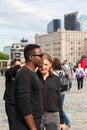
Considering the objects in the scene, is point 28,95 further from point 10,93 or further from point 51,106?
point 10,93

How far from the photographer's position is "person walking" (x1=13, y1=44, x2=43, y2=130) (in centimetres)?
434

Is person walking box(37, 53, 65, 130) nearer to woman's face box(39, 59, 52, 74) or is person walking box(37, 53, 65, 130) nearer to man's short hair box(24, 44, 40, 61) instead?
woman's face box(39, 59, 52, 74)

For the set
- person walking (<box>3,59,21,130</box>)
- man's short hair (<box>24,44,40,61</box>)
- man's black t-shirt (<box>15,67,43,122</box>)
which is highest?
man's short hair (<box>24,44,40,61</box>)

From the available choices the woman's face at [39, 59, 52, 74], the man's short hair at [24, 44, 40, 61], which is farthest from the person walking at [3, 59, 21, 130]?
the man's short hair at [24, 44, 40, 61]

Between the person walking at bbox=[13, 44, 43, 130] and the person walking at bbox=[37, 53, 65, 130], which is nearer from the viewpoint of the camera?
the person walking at bbox=[13, 44, 43, 130]

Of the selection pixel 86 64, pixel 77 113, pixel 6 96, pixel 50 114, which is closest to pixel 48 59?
pixel 50 114

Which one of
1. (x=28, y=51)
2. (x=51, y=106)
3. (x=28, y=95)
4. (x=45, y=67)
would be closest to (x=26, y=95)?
(x=28, y=95)

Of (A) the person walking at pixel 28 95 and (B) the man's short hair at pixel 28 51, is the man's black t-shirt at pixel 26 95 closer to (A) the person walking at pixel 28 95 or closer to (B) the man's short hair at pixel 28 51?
(A) the person walking at pixel 28 95

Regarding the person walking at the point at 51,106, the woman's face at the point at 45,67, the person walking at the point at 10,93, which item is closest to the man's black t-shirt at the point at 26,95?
the person walking at the point at 51,106

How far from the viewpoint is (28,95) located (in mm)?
4367

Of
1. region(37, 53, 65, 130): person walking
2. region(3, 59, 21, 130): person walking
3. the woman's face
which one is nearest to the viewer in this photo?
region(37, 53, 65, 130): person walking

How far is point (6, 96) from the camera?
289 inches

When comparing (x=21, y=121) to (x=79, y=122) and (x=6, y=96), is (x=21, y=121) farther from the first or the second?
(x=79, y=122)

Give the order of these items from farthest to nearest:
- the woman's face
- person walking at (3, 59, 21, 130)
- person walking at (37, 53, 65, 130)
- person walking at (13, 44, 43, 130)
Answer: person walking at (3, 59, 21, 130) → the woman's face → person walking at (37, 53, 65, 130) → person walking at (13, 44, 43, 130)
